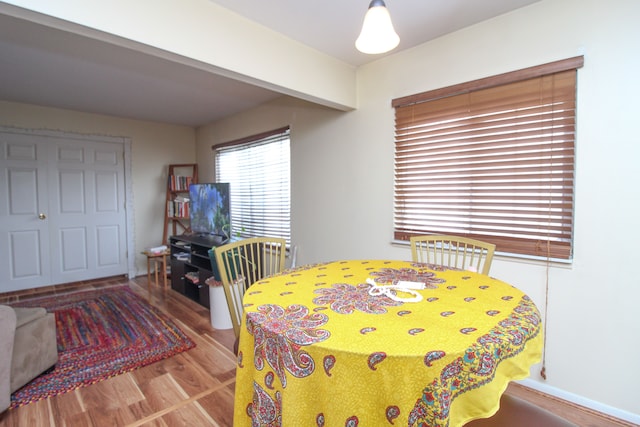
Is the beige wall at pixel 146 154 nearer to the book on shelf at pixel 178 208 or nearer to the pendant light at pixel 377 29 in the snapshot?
the book on shelf at pixel 178 208

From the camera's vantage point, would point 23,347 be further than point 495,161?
No

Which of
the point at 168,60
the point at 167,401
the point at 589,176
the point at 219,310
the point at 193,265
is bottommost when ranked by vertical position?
the point at 167,401

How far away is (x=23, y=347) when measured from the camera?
1903 millimetres

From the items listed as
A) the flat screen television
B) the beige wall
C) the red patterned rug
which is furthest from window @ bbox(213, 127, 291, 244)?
the red patterned rug

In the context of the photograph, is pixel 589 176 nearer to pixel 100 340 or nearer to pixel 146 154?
pixel 100 340

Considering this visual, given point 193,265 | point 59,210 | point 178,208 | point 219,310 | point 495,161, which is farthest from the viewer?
point 178,208

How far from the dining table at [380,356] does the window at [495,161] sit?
3.17 ft

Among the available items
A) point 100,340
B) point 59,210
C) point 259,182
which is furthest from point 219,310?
point 59,210

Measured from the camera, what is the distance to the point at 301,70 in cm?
233

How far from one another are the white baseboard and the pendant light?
2.18 meters

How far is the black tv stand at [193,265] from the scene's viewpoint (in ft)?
11.1

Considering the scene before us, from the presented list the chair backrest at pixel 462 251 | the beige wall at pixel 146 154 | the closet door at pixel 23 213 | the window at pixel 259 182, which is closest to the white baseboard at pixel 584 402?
the chair backrest at pixel 462 251

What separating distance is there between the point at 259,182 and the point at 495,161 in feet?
8.96

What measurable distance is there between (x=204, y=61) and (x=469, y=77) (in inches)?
68.8
